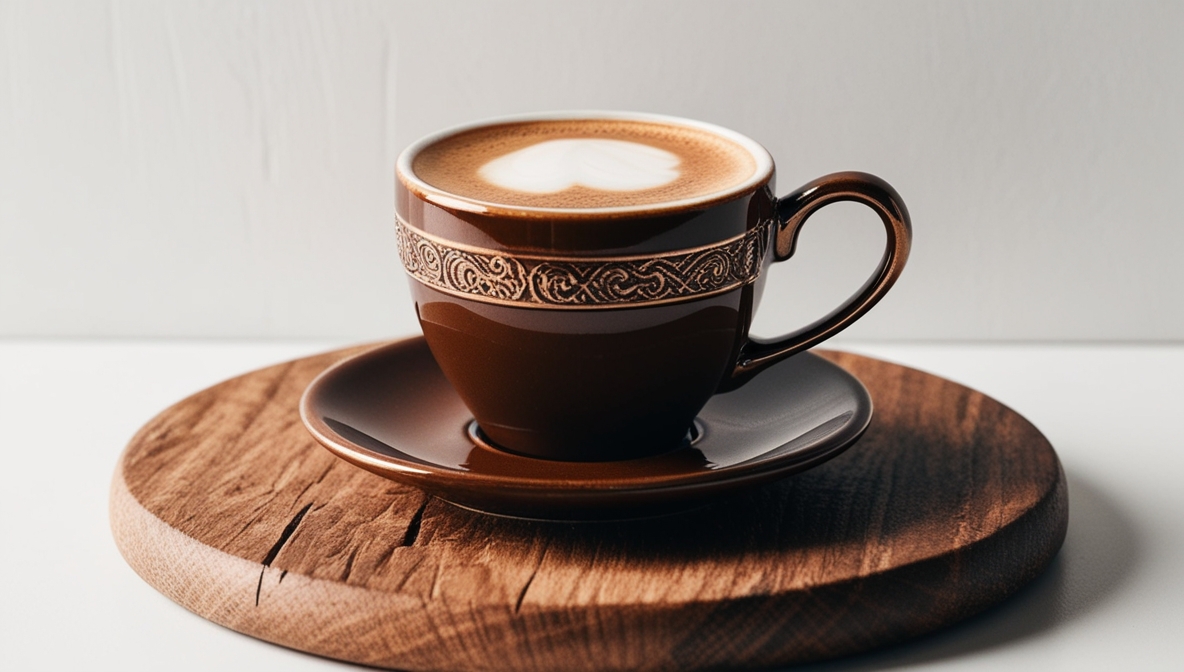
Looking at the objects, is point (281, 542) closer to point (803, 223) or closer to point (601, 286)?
point (601, 286)

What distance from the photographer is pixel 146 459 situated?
2.72 ft

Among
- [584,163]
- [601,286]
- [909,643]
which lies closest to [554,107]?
[584,163]

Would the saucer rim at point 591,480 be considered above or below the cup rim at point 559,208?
below

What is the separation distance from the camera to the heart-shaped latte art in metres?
0.75

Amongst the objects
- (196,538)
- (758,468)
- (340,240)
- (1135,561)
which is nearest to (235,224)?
(340,240)

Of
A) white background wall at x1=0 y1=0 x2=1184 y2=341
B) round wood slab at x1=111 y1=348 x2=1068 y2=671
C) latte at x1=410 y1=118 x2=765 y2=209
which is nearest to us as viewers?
round wood slab at x1=111 y1=348 x2=1068 y2=671

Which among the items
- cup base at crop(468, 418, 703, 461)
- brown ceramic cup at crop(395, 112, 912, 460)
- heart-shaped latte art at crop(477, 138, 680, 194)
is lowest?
cup base at crop(468, 418, 703, 461)

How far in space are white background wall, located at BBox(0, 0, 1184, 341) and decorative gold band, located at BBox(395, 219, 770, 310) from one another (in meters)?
0.50

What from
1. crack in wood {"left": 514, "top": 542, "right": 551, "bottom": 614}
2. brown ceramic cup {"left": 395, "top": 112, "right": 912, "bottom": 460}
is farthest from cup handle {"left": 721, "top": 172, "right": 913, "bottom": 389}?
crack in wood {"left": 514, "top": 542, "right": 551, "bottom": 614}

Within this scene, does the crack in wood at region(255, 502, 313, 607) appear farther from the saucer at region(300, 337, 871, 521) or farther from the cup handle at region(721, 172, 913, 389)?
the cup handle at region(721, 172, 913, 389)

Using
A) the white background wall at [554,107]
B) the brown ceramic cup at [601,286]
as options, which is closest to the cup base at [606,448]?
the brown ceramic cup at [601,286]

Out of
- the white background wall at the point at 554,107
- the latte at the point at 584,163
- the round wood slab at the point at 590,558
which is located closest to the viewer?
the round wood slab at the point at 590,558

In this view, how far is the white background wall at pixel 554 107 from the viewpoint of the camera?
3.90 feet

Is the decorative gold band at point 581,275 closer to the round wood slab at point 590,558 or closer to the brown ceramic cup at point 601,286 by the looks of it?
the brown ceramic cup at point 601,286
